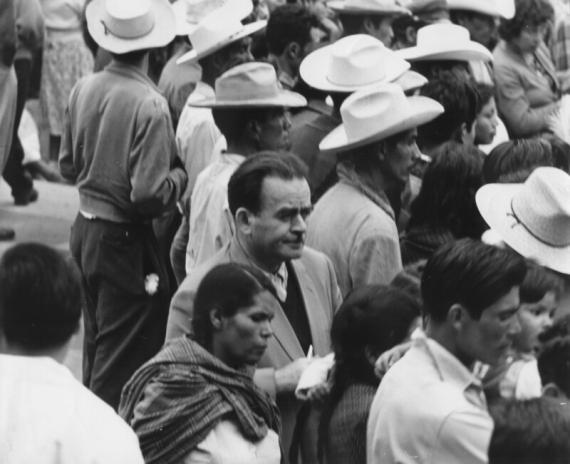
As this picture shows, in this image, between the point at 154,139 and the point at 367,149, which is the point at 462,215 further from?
the point at 154,139

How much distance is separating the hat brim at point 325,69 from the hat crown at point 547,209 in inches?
68.8

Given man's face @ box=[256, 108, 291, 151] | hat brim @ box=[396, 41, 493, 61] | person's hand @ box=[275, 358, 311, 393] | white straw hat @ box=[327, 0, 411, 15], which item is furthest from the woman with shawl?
white straw hat @ box=[327, 0, 411, 15]

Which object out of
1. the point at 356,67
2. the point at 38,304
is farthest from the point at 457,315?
the point at 356,67

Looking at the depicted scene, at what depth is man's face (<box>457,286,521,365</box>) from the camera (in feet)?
15.3

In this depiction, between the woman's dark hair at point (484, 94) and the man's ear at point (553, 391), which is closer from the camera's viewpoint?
the man's ear at point (553, 391)

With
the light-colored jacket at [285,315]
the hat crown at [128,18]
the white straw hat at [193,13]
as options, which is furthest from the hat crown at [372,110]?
the white straw hat at [193,13]

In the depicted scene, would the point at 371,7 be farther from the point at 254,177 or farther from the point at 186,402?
the point at 186,402

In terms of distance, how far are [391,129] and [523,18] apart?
3.78m

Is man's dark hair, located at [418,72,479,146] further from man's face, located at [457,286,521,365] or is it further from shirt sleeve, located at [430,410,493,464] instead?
shirt sleeve, located at [430,410,493,464]

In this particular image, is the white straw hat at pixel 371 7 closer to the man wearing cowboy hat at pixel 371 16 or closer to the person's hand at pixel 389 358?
the man wearing cowboy hat at pixel 371 16

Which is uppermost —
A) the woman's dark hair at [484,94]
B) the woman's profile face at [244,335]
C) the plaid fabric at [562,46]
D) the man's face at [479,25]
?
the woman's profile face at [244,335]

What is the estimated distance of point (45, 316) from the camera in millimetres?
4289

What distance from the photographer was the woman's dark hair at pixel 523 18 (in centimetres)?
1030

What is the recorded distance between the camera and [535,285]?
5.66 m
